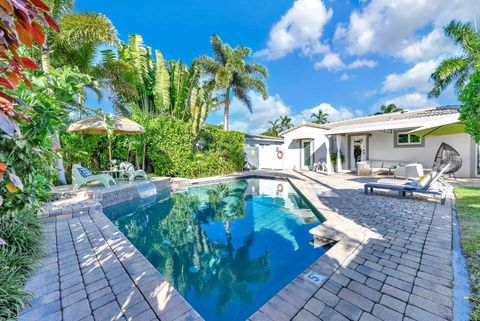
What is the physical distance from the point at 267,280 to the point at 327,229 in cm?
204

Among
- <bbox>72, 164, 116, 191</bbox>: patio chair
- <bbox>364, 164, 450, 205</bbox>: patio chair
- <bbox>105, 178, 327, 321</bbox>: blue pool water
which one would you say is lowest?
<bbox>105, 178, 327, 321</bbox>: blue pool water

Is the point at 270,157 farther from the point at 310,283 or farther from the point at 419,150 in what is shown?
the point at 310,283

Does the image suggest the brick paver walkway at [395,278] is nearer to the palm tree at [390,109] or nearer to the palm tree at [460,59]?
the palm tree at [460,59]

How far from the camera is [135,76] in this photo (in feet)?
46.9

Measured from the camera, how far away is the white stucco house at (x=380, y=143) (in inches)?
483

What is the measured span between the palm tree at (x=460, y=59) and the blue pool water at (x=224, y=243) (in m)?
14.6

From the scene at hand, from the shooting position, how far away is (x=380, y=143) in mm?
16016

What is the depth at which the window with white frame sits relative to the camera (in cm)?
1436

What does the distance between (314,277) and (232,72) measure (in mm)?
20892

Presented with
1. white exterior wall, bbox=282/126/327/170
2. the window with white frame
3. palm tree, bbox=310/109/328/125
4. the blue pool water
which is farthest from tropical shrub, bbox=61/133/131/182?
palm tree, bbox=310/109/328/125

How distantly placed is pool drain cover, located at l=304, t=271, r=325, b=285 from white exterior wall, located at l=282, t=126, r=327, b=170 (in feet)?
53.9

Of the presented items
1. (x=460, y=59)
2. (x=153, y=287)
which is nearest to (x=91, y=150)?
(x=153, y=287)

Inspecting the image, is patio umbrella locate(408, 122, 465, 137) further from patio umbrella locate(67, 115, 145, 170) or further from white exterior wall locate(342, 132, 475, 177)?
patio umbrella locate(67, 115, 145, 170)

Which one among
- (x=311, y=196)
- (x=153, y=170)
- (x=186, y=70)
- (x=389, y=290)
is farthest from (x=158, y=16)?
(x=389, y=290)
